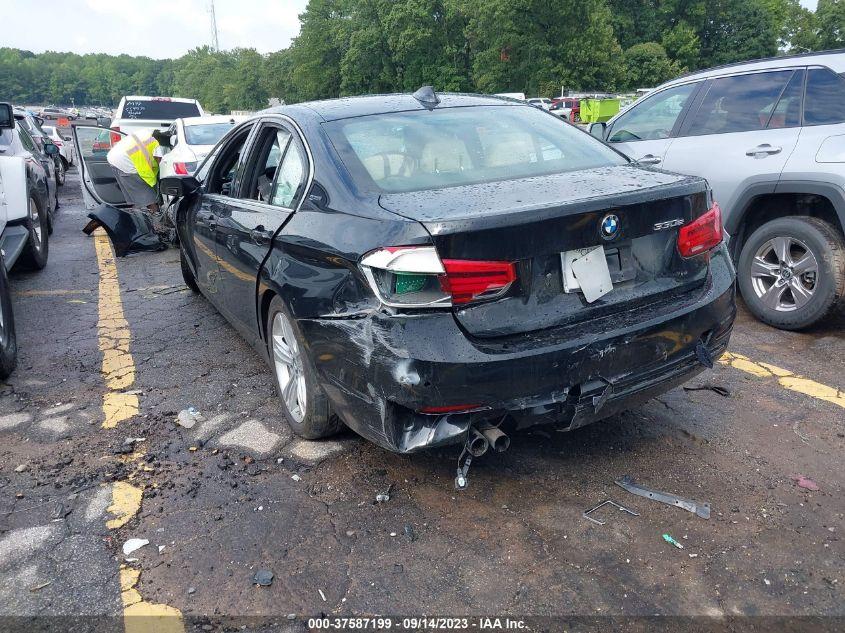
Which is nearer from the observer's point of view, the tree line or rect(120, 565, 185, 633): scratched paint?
rect(120, 565, 185, 633): scratched paint

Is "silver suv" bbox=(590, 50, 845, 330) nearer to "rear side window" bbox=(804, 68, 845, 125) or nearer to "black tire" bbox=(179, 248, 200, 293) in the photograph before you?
"rear side window" bbox=(804, 68, 845, 125)

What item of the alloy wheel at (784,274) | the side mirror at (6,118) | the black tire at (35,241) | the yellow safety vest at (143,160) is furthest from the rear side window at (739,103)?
the black tire at (35,241)

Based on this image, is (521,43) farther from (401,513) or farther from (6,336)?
(401,513)

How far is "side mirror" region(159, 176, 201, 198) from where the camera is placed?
186 inches

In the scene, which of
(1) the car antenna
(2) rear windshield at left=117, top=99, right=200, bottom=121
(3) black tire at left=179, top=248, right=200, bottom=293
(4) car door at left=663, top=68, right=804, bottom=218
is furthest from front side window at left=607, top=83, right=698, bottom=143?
(2) rear windshield at left=117, top=99, right=200, bottom=121

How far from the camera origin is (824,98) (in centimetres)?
475

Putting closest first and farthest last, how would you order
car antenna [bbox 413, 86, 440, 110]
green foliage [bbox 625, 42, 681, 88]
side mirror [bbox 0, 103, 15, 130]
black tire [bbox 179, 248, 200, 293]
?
1. car antenna [bbox 413, 86, 440, 110]
2. side mirror [bbox 0, 103, 15, 130]
3. black tire [bbox 179, 248, 200, 293]
4. green foliage [bbox 625, 42, 681, 88]

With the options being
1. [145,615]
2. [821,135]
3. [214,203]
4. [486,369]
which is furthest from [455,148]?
[821,135]

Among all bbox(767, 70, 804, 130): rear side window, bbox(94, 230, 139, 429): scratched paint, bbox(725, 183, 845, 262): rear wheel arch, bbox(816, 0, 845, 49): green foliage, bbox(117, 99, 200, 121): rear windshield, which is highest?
bbox(816, 0, 845, 49): green foliage

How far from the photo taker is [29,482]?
10.8 feet

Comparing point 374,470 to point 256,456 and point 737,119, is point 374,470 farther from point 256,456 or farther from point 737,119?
point 737,119

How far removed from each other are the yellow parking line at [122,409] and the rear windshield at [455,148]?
5.84ft

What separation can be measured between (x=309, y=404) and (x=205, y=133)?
8.38m

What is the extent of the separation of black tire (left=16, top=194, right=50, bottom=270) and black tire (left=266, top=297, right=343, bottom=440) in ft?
16.4
